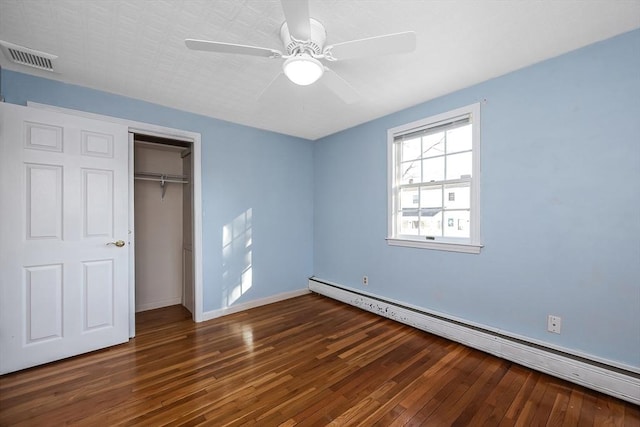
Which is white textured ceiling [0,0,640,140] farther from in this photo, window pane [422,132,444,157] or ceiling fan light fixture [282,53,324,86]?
window pane [422,132,444,157]

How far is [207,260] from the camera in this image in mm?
3377

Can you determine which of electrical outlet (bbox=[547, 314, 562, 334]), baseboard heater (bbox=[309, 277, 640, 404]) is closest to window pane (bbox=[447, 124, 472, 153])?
electrical outlet (bbox=[547, 314, 562, 334])

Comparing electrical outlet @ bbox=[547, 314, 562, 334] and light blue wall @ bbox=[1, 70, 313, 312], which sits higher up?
light blue wall @ bbox=[1, 70, 313, 312]

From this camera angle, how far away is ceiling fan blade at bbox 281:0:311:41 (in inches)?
50.3

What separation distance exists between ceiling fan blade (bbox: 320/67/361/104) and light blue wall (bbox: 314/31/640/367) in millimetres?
1274

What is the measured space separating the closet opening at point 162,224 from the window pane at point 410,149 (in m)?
2.79

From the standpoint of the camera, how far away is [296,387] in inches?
78.7

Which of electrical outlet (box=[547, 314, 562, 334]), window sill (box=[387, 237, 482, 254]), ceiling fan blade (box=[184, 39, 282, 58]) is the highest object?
ceiling fan blade (box=[184, 39, 282, 58])

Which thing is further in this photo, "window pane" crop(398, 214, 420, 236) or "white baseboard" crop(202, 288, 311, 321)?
"white baseboard" crop(202, 288, 311, 321)

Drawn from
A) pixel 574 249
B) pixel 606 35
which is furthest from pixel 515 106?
pixel 574 249

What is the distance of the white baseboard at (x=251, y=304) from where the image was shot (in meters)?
3.37

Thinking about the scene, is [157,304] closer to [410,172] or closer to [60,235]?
[60,235]

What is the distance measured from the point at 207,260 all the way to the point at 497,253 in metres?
3.28

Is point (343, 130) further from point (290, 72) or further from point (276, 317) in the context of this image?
point (276, 317)
